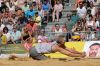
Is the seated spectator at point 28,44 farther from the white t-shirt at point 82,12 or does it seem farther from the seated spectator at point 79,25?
the white t-shirt at point 82,12

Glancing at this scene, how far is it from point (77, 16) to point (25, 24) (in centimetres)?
265

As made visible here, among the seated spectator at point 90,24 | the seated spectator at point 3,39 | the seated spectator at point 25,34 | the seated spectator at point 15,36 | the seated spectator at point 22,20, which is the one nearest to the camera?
the seated spectator at point 3,39

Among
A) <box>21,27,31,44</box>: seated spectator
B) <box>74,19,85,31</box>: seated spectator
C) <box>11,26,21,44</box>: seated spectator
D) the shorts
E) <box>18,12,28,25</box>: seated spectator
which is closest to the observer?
the shorts

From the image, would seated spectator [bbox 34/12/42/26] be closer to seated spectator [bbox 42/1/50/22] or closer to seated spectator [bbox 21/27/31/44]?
seated spectator [bbox 42/1/50/22]

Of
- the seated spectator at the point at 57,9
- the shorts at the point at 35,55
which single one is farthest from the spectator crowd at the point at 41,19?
the shorts at the point at 35,55

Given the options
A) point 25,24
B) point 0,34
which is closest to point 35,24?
point 25,24

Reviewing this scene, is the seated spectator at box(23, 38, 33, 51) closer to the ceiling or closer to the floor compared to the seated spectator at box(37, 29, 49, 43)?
closer to the floor

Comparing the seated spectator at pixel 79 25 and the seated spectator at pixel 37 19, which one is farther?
the seated spectator at pixel 37 19

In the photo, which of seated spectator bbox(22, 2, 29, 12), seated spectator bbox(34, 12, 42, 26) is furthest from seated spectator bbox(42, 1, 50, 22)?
seated spectator bbox(22, 2, 29, 12)

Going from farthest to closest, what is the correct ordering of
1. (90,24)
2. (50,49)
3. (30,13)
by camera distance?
(30,13) < (90,24) < (50,49)

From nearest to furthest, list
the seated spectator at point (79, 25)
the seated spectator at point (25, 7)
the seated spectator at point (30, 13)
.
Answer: the seated spectator at point (79, 25) < the seated spectator at point (30, 13) < the seated spectator at point (25, 7)

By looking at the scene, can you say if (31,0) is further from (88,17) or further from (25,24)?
(88,17)

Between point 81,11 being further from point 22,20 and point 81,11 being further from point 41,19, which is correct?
point 22,20

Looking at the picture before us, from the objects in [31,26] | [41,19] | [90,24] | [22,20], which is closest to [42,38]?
[31,26]
